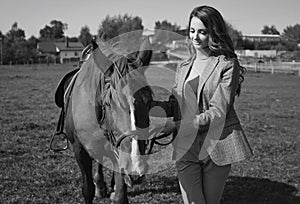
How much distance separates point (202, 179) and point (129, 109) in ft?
2.53

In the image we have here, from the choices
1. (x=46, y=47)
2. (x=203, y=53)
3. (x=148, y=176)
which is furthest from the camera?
(x=46, y=47)

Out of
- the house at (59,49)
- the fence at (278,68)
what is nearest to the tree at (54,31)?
the house at (59,49)

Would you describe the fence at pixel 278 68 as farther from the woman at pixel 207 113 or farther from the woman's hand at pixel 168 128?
the woman's hand at pixel 168 128

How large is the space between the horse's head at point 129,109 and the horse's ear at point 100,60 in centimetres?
19

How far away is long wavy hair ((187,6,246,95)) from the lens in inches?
110

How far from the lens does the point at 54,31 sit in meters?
127

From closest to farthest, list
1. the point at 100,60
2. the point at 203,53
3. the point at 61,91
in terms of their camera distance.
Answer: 1. the point at 203,53
2. the point at 100,60
3. the point at 61,91

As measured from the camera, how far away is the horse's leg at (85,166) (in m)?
4.57

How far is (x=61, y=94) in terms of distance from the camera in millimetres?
5766

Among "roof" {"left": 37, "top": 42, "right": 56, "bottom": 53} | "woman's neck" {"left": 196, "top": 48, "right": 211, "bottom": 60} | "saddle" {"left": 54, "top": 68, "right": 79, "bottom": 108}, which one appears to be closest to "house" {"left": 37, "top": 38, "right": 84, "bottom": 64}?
"roof" {"left": 37, "top": 42, "right": 56, "bottom": 53}

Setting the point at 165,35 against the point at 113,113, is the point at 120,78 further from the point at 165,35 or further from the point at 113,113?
the point at 165,35

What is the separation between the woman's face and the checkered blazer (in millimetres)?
127

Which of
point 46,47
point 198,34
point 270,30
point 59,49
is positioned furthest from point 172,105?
point 270,30

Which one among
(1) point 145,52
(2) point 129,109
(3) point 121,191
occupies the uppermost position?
(1) point 145,52
